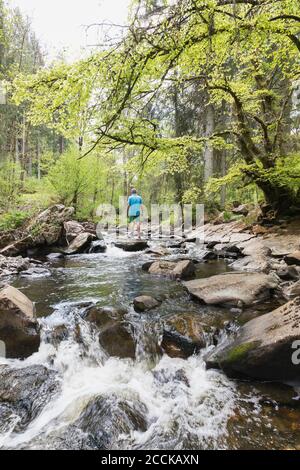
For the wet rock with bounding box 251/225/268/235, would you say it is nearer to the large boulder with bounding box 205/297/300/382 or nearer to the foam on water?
the large boulder with bounding box 205/297/300/382

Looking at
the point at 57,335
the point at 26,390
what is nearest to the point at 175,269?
the point at 57,335

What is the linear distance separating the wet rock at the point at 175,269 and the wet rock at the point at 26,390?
4360mm

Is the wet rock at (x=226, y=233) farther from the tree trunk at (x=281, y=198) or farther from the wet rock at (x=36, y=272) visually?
the wet rock at (x=36, y=272)

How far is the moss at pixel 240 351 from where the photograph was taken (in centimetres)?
380

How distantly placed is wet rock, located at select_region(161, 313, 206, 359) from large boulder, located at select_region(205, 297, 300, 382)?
11.4 inches

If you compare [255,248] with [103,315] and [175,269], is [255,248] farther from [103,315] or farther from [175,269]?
[103,315]

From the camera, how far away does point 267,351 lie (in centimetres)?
365

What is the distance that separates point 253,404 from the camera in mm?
3297

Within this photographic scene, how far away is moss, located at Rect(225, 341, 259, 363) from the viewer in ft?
12.5

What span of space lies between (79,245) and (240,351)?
883 cm

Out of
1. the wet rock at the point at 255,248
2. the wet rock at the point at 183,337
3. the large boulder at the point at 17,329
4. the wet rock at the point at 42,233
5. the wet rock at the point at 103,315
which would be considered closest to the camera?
the large boulder at the point at 17,329

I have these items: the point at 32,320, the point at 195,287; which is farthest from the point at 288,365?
the point at 32,320

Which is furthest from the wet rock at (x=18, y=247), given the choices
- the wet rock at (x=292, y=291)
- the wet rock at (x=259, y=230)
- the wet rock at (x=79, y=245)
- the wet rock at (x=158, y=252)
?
the wet rock at (x=292, y=291)
